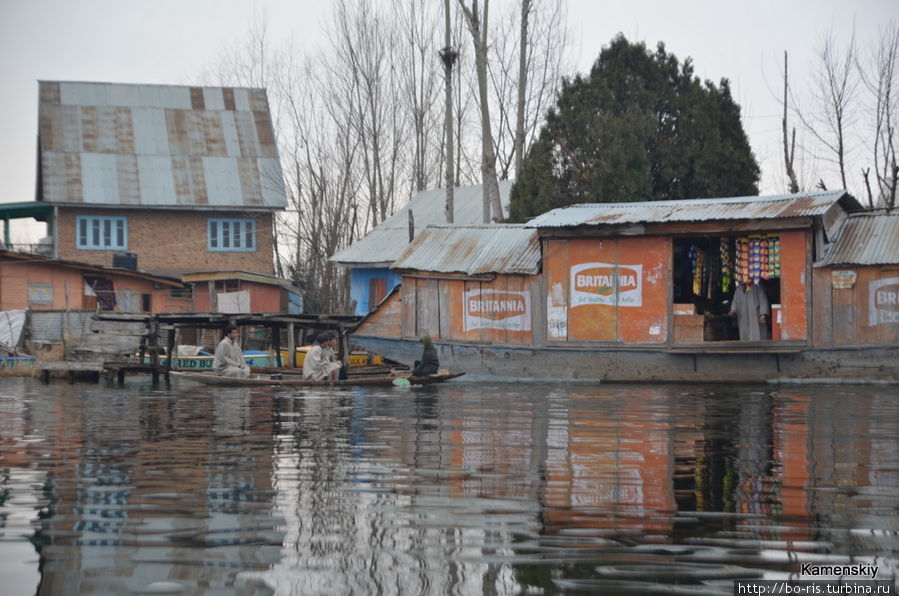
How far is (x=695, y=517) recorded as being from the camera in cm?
668

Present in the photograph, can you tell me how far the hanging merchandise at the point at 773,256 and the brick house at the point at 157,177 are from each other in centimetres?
2205

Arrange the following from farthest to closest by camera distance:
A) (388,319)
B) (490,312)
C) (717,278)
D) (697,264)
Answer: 1. (388,319)
2. (490,312)
3. (717,278)
4. (697,264)

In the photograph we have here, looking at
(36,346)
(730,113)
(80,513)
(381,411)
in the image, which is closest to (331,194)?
(36,346)

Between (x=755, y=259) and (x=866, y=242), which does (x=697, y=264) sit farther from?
(x=866, y=242)

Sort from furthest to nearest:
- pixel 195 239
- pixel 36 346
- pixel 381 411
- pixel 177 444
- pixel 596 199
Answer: pixel 195 239, pixel 36 346, pixel 596 199, pixel 381 411, pixel 177 444

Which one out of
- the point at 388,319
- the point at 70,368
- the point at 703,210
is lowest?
the point at 70,368

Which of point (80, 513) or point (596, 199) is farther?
point (596, 199)

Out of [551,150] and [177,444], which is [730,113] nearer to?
[551,150]

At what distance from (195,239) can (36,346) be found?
9.32m

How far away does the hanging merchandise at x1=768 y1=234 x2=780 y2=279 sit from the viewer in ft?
73.9

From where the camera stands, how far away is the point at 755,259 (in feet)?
74.7

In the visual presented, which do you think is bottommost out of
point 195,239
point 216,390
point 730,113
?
point 216,390

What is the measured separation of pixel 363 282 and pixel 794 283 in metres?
18.3

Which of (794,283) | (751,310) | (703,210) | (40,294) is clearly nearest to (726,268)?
(751,310)
